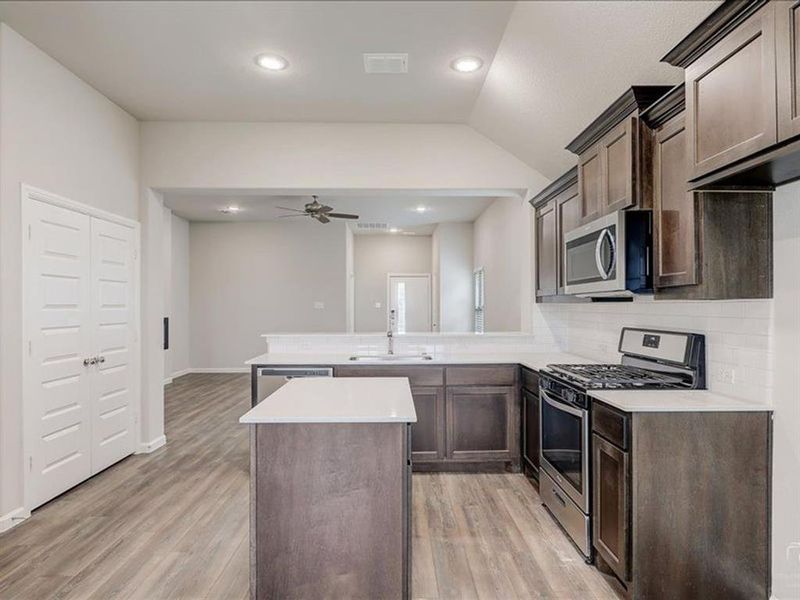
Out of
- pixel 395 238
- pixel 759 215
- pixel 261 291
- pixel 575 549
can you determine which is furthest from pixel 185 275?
pixel 759 215

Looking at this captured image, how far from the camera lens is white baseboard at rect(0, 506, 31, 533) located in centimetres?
273

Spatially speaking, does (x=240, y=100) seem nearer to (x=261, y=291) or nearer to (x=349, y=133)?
(x=349, y=133)

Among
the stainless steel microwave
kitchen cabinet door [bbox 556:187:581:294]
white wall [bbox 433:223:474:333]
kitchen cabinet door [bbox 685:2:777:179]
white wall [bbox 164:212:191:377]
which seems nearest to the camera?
kitchen cabinet door [bbox 685:2:777:179]

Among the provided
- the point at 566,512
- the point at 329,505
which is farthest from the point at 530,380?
the point at 329,505

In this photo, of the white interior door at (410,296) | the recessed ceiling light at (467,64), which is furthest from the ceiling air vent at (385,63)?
the white interior door at (410,296)

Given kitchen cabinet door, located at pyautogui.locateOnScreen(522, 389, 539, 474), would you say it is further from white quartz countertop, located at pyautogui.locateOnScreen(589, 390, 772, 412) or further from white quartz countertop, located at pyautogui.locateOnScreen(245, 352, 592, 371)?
white quartz countertop, located at pyautogui.locateOnScreen(589, 390, 772, 412)

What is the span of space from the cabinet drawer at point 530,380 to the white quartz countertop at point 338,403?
3.50 ft

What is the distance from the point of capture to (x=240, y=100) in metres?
3.71

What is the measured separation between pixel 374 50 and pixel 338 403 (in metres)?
2.26

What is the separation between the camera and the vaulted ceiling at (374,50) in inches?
95.0

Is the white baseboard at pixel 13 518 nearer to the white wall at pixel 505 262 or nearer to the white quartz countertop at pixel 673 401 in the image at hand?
the white quartz countertop at pixel 673 401

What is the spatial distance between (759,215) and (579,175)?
113cm

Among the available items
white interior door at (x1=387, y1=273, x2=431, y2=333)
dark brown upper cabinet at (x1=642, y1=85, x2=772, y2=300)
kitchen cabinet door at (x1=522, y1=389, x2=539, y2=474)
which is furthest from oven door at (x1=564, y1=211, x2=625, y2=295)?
white interior door at (x1=387, y1=273, x2=431, y2=333)

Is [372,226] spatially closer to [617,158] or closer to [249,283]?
[249,283]
